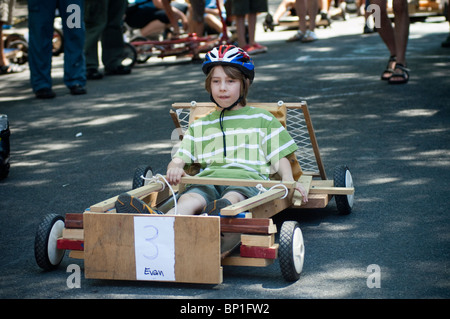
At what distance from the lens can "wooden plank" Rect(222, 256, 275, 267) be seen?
11.1ft

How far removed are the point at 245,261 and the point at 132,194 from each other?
784mm

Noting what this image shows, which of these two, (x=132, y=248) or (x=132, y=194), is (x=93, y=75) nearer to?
(x=132, y=194)

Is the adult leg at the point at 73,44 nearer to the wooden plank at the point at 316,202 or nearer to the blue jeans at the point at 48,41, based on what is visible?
the blue jeans at the point at 48,41

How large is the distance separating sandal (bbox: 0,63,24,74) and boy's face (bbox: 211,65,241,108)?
736 cm

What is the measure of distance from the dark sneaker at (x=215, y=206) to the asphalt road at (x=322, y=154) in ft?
0.97

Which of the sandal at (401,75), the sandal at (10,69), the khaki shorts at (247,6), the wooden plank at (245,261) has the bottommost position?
the sandal at (10,69)

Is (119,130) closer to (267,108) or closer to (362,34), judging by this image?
(267,108)

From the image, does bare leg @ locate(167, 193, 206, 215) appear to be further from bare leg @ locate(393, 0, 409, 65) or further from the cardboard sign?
bare leg @ locate(393, 0, 409, 65)

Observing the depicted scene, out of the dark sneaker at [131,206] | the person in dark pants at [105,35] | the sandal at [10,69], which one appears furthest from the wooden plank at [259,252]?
the sandal at [10,69]

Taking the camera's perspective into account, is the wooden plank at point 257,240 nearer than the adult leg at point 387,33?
Yes

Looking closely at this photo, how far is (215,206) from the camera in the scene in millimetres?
3549

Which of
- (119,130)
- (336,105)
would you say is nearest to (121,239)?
(119,130)

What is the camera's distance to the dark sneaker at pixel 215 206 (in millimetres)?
3541

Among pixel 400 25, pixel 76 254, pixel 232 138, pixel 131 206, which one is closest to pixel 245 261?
pixel 131 206
